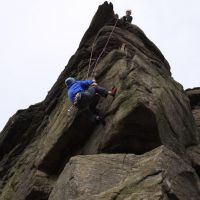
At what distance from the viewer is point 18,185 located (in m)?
20.7

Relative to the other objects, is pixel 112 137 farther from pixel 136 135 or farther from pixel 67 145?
pixel 67 145

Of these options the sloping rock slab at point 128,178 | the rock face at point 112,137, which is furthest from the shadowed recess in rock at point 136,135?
the sloping rock slab at point 128,178

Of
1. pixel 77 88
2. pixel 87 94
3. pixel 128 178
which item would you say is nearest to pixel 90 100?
pixel 87 94

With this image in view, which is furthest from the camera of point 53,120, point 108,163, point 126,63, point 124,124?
point 53,120

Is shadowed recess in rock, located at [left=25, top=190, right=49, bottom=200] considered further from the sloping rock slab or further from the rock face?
the sloping rock slab

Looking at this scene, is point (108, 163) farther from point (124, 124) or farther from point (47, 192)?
point (47, 192)

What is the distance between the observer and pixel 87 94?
18.4 meters

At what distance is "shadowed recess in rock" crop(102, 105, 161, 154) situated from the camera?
16594 millimetres

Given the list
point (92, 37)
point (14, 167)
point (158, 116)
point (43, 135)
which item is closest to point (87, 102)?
point (158, 116)

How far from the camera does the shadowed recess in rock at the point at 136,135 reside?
16594 mm

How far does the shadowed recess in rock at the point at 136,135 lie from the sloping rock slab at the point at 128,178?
1.30m

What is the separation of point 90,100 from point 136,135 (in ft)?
8.37

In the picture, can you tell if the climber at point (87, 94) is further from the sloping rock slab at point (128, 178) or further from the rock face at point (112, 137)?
the sloping rock slab at point (128, 178)

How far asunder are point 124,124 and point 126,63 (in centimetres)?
364
